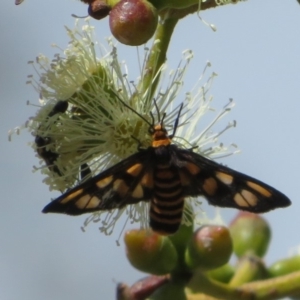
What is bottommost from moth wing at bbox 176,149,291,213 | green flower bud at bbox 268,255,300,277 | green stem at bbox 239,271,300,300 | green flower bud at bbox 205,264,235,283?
green stem at bbox 239,271,300,300

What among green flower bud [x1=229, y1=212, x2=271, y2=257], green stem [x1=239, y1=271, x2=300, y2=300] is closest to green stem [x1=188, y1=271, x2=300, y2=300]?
green stem [x1=239, y1=271, x2=300, y2=300]

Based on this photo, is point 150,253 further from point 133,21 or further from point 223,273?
point 133,21

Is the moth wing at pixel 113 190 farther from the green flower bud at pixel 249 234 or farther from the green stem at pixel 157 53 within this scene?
the green flower bud at pixel 249 234

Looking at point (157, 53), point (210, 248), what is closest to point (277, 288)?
point (210, 248)

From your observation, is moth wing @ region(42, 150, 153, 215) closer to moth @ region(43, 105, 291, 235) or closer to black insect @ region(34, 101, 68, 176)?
moth @ region(43, 105, 291, 235)

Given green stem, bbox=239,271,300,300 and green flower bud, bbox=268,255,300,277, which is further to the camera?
green flower bud, bbox=268,255,300,277

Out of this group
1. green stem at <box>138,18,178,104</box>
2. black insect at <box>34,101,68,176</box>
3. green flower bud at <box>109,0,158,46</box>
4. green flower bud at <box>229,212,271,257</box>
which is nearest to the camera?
green flower bud at <box>109,0,158,46</box>

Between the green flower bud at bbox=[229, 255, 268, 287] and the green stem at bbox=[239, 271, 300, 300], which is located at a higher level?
the green flower bud at bbox=[229, 255, 268, 287]

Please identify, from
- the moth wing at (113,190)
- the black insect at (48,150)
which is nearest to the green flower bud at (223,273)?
the moth wing at (113,190)
